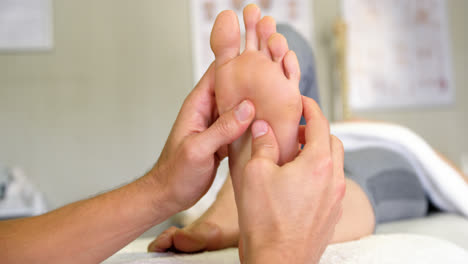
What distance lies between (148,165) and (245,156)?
6.31ft

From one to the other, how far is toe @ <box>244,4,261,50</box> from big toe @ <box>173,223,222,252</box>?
306 millimetres

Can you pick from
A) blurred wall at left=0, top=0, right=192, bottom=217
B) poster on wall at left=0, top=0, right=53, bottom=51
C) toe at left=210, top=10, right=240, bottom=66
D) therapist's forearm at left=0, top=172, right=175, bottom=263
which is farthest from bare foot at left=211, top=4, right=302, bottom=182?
poster on wall at left=0, top=0, right=53, bottom=51

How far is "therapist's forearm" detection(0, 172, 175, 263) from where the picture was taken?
49cm

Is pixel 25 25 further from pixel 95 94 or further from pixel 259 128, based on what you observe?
pixel 259 128

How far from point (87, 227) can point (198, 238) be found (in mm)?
211

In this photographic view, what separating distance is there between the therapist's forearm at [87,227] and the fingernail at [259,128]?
143 mm

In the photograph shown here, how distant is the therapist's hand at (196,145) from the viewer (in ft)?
1.70

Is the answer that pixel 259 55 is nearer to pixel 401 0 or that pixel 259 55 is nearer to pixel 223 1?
pixel 223 1

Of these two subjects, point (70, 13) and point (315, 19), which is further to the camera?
point (315, 19)

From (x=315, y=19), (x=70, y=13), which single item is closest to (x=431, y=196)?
(x=315, y=19)

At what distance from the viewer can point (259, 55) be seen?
22.0 inches

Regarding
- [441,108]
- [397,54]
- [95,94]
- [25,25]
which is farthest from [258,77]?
[441,108]

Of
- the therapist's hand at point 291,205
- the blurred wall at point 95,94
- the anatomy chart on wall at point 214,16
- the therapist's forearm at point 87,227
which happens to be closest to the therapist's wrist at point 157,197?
the therapist's forearm at point 87,227

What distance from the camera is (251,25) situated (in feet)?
1.92
